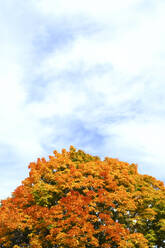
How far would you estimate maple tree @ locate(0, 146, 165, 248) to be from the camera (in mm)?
23891

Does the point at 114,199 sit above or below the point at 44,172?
below

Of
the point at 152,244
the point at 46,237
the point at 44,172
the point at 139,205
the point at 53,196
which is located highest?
the point at 44,172

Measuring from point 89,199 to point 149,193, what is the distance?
8312 millimetres

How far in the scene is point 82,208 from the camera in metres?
24.4

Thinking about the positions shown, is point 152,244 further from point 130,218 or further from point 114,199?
point 114,199

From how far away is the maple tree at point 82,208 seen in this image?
941 inches

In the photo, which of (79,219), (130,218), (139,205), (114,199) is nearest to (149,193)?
(139,205)

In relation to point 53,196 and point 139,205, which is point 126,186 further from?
point 53,196

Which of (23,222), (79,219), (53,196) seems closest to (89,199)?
(79,219)

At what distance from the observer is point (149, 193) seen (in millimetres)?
29781

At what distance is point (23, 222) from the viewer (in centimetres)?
2705

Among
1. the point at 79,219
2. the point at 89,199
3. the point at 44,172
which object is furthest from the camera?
the point at 44,172

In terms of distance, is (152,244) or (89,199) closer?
(89,199)

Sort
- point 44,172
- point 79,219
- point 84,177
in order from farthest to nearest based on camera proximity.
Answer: point 44,172 → point 84,177 → point 79,219
